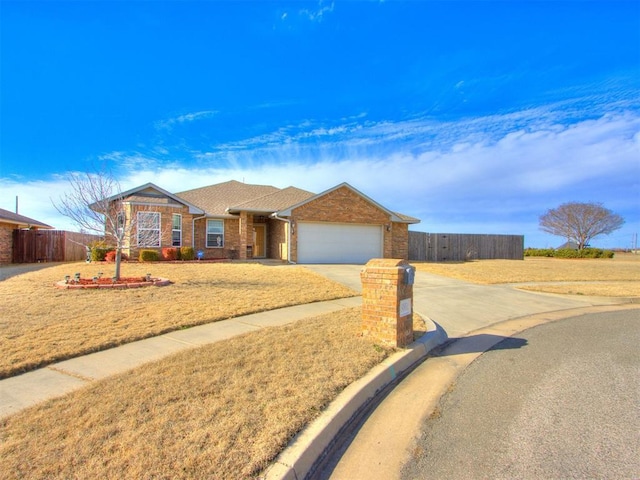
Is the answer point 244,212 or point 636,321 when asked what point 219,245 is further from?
point 636,321

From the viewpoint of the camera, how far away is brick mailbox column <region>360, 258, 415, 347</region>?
553cm

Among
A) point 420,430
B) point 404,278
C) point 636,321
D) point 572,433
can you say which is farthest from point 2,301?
point 636,321

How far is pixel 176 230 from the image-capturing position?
20609 millimetres

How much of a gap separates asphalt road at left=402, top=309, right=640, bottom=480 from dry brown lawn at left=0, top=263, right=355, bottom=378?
4585 millimetres

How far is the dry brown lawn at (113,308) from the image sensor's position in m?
5.44

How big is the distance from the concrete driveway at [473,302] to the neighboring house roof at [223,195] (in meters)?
11.0

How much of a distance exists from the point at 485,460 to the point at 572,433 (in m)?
1.03

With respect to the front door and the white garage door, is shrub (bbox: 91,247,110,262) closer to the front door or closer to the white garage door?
the front door

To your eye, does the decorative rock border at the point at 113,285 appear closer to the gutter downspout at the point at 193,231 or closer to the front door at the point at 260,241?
the gutter downspout at the point at 193,231

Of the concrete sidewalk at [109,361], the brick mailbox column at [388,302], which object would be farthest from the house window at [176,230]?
the brick mailbox column at [388,302]

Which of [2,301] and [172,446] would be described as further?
[2,301]

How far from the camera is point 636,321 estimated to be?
27.5 ft

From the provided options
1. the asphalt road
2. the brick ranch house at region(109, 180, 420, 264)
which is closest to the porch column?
the brick ranch house at region(109, 180, 420, 264)

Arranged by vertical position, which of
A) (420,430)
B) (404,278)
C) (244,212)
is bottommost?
(420,430)
